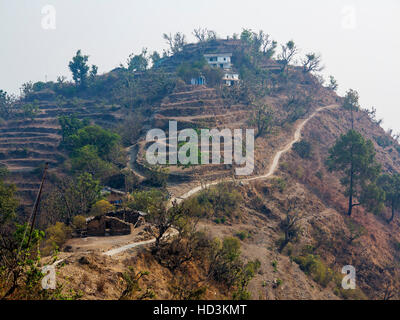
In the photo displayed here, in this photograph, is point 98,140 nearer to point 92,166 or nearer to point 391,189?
point 92,166

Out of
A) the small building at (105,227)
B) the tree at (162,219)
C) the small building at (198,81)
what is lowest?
the small building at (105,227)

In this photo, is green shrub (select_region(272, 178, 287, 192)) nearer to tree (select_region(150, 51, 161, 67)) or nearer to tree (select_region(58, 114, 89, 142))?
tree (select_region(58, 114, 89, 142))

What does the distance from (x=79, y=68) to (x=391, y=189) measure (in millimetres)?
70750

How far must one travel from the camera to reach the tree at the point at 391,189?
40281 millimetres

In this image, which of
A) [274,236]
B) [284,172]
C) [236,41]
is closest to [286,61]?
[236,41]

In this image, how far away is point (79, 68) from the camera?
71.8m

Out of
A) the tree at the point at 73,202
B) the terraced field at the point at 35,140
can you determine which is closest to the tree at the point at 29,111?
the terraced field at the point at 35,140

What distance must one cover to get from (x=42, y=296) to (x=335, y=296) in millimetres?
22538

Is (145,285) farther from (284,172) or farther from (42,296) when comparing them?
(284,172)

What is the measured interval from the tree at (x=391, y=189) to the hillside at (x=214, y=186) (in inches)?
68.3

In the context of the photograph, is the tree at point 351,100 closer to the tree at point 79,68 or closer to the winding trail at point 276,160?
the winding trail at point 276,160

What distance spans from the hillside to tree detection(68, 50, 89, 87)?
125 inches

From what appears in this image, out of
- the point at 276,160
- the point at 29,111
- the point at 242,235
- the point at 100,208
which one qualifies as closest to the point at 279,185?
the point at 276,160

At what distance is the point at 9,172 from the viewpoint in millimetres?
44500
